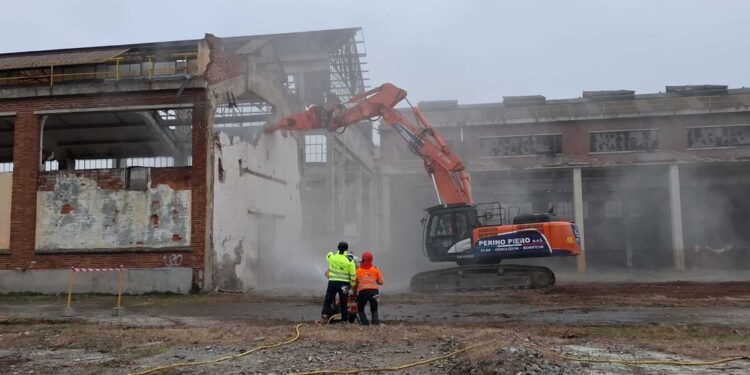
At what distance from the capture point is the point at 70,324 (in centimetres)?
1058

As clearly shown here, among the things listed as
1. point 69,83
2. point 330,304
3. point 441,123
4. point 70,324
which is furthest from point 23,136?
point 441,123


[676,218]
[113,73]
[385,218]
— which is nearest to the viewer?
[113,73]

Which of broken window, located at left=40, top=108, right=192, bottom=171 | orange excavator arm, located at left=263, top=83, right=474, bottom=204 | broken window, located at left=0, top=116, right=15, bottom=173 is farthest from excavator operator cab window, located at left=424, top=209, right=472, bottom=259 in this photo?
broken window, located at left=0, top=116, right=15, bottom=173

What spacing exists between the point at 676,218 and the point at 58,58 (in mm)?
27501

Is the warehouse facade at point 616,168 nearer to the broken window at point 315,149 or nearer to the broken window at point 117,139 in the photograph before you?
the broken window at point 315,149

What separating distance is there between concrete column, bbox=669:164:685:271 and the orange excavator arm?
640 inches

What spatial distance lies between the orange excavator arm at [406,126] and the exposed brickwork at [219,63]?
7.83 feet

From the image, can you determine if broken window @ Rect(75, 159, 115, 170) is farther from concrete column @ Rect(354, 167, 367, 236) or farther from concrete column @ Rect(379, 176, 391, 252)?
concrete column @ Rect(379, 176, 391, 252)

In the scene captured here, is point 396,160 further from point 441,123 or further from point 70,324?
point 70,324

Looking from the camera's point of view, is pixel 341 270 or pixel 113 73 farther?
pixel 113 73

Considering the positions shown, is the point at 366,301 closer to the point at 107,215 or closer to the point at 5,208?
the point at 107,215

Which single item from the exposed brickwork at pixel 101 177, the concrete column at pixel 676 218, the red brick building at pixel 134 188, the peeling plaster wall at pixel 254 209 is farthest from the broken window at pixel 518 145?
the exposed brickwork at pixel 101 177

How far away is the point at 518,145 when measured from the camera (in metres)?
31.1

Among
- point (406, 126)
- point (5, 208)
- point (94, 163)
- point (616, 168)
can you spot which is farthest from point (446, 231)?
point (616, 168)
